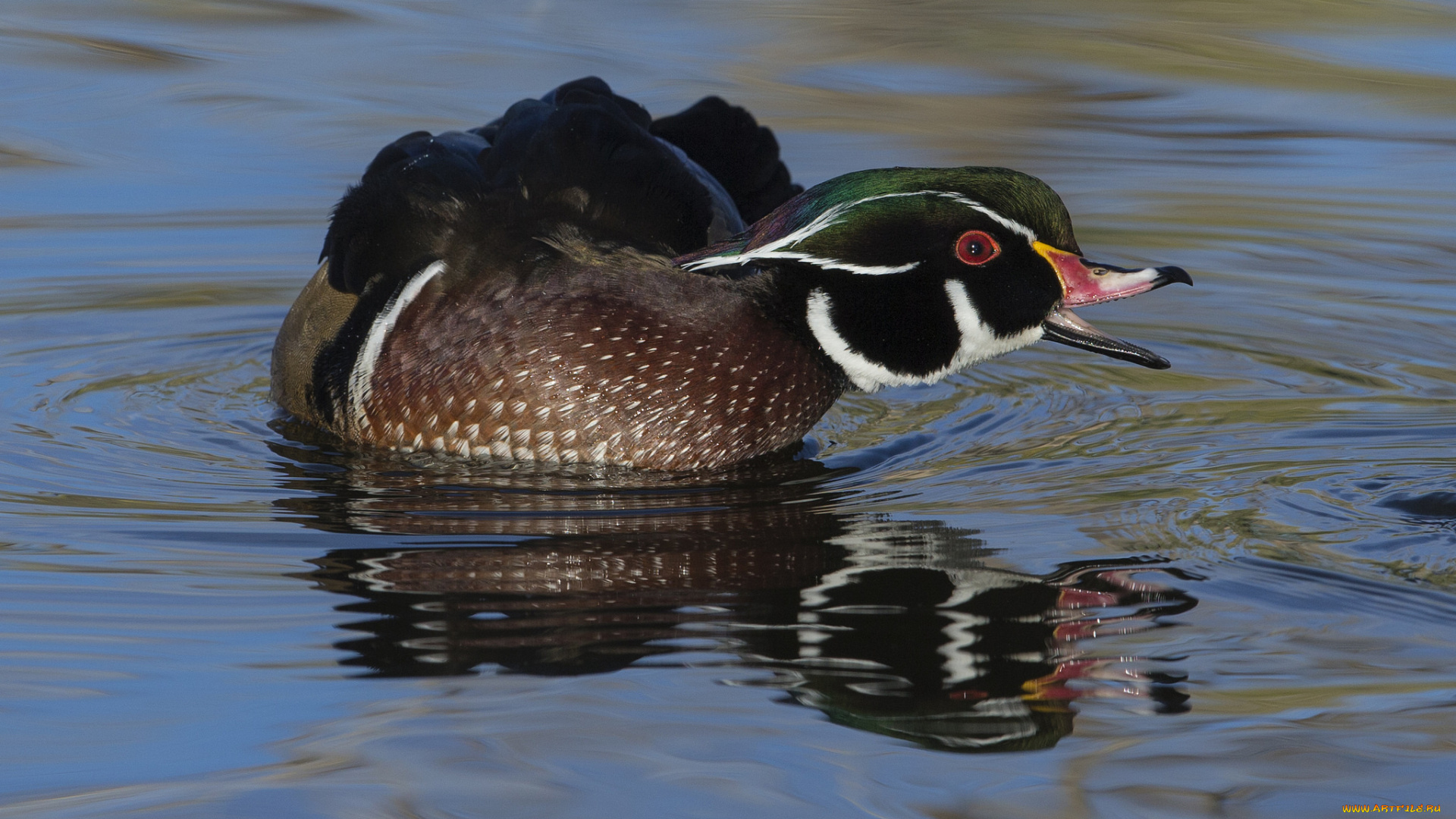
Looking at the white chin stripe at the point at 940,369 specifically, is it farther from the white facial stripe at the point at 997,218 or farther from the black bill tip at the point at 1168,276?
the black bill tip at the point at 1168,276

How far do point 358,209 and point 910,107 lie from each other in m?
5.40

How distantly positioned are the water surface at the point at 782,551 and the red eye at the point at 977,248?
68 cm

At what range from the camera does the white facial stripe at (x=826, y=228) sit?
559cm

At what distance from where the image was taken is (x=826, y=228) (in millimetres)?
5637

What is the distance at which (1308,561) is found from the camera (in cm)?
481

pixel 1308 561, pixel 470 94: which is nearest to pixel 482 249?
pixel 1308 561

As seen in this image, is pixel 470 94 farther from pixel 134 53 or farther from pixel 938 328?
pixel 938 328

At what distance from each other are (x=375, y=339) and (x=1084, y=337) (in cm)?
230

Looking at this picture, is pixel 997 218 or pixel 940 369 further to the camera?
pixel 940 369

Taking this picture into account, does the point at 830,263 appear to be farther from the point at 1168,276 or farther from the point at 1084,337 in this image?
the point at 1168,276

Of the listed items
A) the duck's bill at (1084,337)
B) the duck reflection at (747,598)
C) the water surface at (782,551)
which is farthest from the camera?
the duck's bill at (1084,337)

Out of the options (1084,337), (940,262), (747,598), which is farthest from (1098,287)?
(747,598)

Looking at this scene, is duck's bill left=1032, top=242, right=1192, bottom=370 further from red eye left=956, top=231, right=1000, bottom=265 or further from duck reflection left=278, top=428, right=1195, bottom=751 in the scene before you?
duck reflection left=278, top=428, right=1195, bottom=751

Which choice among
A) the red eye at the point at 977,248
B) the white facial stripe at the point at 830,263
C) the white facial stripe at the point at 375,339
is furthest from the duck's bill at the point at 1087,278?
the white facial stripe at the point at 375,339
